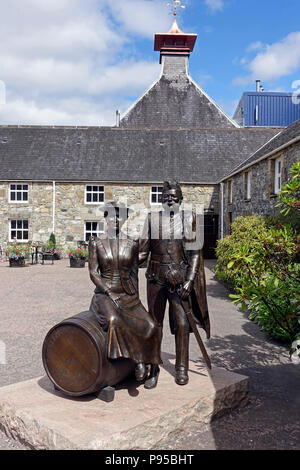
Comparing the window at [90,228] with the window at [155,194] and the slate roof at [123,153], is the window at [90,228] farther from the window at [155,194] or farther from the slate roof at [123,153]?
the window at [155,194]

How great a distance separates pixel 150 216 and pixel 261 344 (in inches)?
138

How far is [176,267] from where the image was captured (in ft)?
14.4

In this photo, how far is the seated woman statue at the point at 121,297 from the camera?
3883 mm

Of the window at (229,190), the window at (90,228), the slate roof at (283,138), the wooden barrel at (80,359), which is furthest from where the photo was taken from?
the window at (90,228)

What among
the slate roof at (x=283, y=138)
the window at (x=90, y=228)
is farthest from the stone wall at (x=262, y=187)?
the window at (x=90, y=228)

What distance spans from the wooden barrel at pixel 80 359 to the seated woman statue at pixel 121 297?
15cm

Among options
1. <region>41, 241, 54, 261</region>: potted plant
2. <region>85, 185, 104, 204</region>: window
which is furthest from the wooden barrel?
<region>85, 185, 104, 204</region>: window

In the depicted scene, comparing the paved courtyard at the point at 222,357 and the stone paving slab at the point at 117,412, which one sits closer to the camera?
the stone paving slab at the point at 117,412

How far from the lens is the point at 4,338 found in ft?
22.3

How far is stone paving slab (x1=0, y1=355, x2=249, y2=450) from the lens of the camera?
3264 mm

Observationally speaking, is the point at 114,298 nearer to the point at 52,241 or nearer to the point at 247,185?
the point at 247,185

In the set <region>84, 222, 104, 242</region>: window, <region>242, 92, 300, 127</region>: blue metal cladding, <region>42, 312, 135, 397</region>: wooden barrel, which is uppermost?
<region>242, 92, 300, 127</region>: blue metal cladding

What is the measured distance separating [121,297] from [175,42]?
97.2ft

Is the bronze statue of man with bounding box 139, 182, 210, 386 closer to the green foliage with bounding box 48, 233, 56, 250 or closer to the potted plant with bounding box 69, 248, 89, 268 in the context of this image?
the potted plant with bounding box 69, 248, 89, 268
